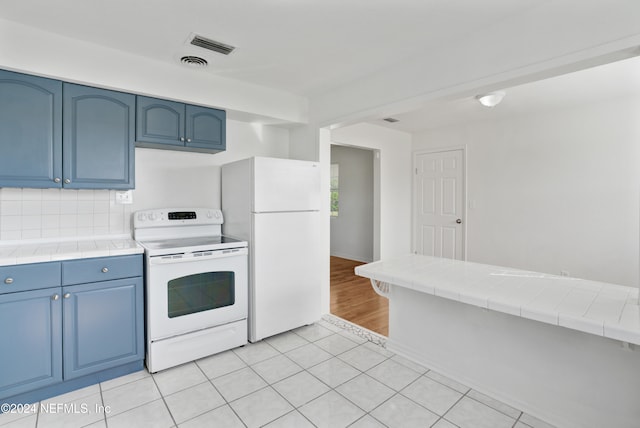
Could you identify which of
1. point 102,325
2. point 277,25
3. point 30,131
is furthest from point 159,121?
point 102,325

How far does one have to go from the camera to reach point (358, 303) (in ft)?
12.9

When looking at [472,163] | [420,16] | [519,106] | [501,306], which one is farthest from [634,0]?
[472,163]

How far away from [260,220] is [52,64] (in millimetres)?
1756

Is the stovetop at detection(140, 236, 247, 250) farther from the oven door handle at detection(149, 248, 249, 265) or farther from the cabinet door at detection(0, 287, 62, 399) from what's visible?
the cabinet door at detection(0, 287, 62, 399)

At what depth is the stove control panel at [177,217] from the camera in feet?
9.04

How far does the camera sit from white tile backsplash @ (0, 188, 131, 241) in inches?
92.7

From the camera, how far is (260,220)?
2.79 m

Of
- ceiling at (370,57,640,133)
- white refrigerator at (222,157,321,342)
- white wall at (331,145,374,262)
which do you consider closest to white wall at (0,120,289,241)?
white refrigerator at (222,157,321,342)

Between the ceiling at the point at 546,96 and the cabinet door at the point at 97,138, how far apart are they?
7.65ft

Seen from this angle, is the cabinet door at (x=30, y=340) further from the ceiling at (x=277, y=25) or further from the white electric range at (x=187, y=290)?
the ceiling at (x=277, y=25)

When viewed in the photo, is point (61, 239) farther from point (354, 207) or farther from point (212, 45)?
point (354, 207)

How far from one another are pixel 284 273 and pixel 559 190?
3502 millimetres

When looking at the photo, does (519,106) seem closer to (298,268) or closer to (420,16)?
(420,16)

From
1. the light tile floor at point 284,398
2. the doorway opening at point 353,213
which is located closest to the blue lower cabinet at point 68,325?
the light tile floor at point 284,398
